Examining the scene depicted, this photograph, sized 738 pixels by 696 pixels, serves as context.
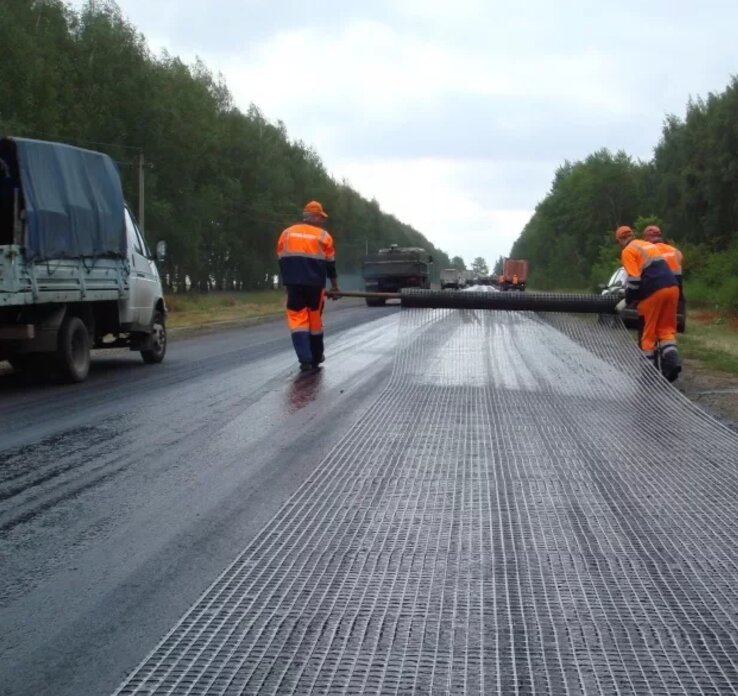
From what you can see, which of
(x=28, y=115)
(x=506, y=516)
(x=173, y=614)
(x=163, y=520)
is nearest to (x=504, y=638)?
(x=173, y=614)

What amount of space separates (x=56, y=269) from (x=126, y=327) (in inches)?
85.8

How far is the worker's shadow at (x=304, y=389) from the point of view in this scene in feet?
33.1

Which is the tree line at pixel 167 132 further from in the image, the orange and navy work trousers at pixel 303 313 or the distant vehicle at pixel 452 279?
the orange and navy work trousers at pixel 303 313

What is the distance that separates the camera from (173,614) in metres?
4.17

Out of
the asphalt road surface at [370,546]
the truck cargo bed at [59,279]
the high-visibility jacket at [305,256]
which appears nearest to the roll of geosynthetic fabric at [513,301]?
the high-visibility jacket at [305,256]

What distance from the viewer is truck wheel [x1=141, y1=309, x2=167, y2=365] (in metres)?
14.9

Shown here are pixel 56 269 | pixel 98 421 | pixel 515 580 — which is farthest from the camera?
pixel 56 269

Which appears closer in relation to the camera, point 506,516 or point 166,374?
point 506,516

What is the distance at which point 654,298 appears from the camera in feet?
37.9

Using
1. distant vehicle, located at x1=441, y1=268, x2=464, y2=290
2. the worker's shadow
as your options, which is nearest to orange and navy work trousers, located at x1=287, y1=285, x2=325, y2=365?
the worker's shadow

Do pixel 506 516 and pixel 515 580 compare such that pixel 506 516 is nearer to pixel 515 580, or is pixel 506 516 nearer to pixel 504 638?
pixel 515 580

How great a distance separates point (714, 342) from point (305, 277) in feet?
38.3

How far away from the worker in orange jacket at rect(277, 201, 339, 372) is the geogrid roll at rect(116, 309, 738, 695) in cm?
420

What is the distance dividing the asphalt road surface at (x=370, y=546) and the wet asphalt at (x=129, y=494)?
0.02 metres
